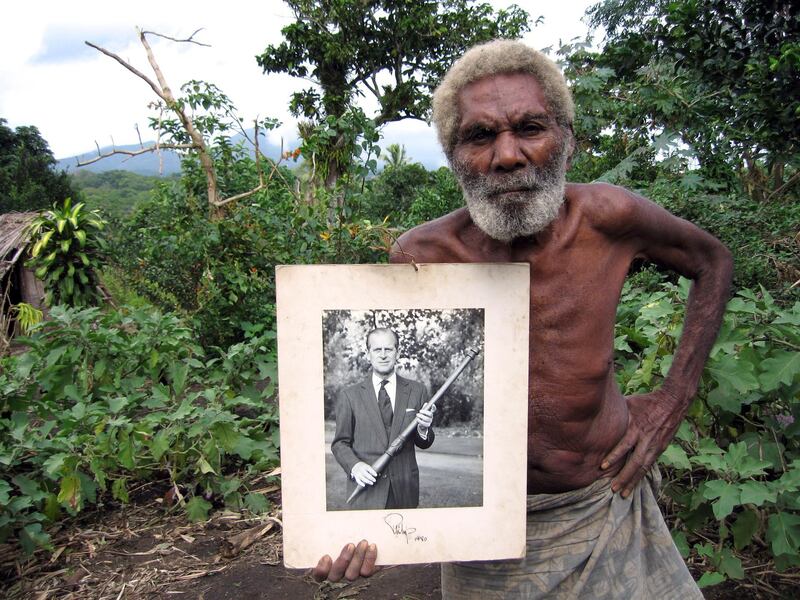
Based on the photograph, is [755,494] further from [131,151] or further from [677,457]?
[131,151]

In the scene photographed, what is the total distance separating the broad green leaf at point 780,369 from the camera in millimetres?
1948

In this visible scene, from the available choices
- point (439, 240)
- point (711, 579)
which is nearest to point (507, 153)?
point (439, 240)

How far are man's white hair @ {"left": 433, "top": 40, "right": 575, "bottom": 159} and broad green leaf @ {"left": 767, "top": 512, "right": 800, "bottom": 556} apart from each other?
4.97 feet

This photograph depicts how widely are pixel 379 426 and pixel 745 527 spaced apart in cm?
177

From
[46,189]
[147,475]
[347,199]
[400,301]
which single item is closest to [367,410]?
[400,301]

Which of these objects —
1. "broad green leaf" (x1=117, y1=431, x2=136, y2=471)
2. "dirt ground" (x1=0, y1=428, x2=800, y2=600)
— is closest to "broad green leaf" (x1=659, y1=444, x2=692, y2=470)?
"dirt ground" (x1=0, y1=428, x2=800, y2=600)

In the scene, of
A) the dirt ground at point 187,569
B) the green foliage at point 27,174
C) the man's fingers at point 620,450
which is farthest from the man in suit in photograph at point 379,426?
the green foliage at point 27,174

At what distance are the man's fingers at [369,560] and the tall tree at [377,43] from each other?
16281 mm

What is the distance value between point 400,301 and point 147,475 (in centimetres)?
301

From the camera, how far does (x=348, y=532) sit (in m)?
1.25

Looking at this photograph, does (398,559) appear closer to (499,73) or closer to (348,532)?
(348,532)

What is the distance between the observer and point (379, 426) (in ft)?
4.10

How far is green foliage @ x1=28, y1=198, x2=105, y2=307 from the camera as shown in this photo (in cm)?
688
